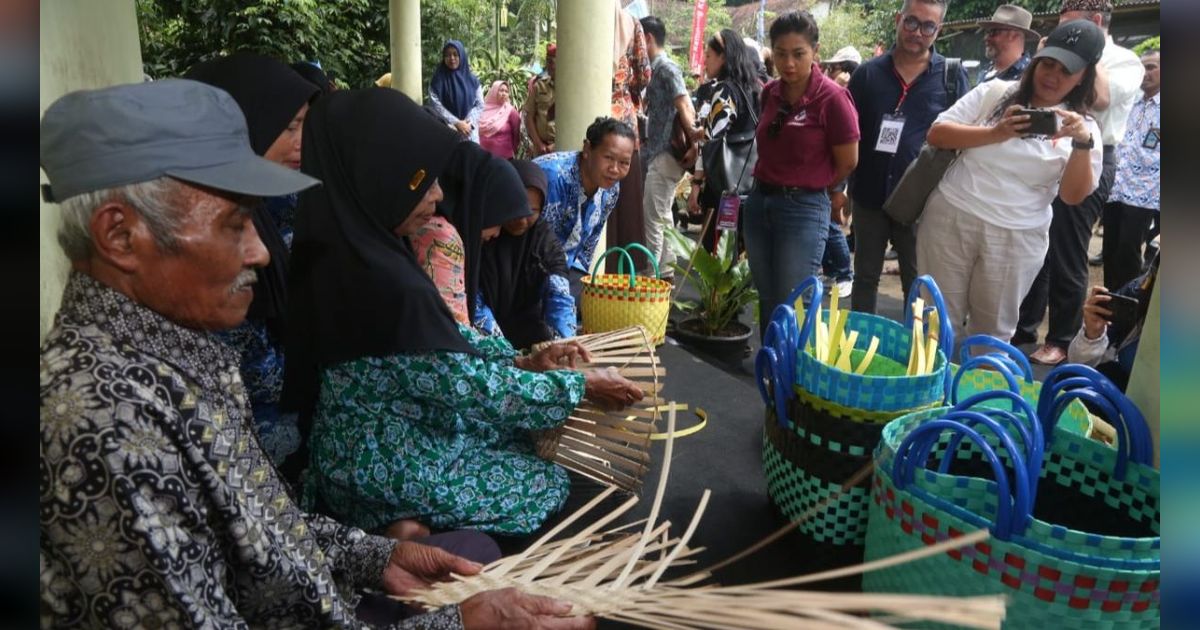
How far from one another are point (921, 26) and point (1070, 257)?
5.05ft

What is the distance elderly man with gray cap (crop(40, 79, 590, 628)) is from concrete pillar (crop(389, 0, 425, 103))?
624 cm

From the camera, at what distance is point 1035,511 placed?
152 centimetres

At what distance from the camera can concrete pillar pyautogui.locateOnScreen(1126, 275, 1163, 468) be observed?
1.31m

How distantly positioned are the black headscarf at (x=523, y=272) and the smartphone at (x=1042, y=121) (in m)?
1.66

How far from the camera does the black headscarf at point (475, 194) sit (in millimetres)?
2312

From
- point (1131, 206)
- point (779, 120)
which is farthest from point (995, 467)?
point (1131, 206)

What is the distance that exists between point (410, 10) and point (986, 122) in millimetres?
5500

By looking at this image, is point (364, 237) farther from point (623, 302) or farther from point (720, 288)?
point (720, 288)

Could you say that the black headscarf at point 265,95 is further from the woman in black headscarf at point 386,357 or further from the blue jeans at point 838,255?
the blue jeans at point 838,255

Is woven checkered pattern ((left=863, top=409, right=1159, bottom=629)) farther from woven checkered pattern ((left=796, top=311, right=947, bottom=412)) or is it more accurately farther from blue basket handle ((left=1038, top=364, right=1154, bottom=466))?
woven checkered pattern ((left=796, top=311, right=947, bottom=412))

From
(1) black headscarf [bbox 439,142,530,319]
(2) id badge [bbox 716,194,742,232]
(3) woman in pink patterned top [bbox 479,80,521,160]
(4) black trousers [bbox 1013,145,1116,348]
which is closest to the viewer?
(1) black headscarf [bbox 439,142,530,319]

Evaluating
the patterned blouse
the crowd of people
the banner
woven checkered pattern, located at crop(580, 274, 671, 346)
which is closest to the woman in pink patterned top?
the patterned blouse
